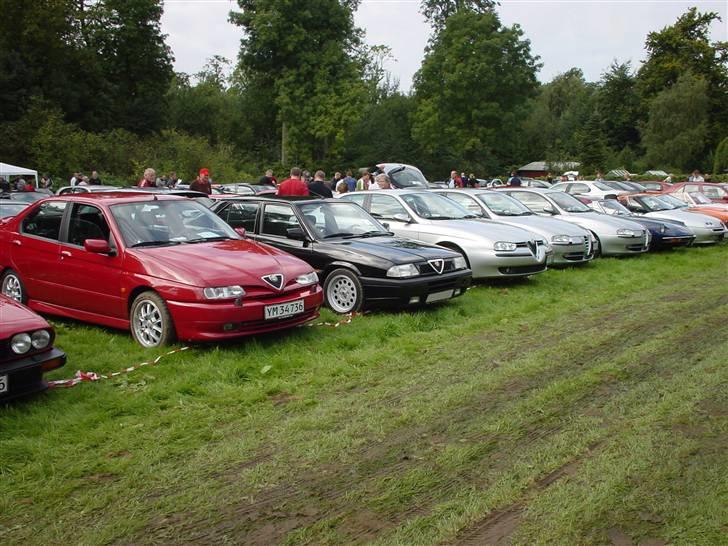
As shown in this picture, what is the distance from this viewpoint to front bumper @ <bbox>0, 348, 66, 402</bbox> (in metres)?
5.12

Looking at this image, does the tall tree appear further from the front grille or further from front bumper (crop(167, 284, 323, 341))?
front bumper (crop(167, 284, 323, 341))

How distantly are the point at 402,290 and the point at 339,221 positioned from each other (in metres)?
1.77

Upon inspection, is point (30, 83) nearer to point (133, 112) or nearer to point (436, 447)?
point (133, 112)

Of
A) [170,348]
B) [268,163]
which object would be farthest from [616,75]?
[170,348]

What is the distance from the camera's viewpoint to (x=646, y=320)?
28.0 ft

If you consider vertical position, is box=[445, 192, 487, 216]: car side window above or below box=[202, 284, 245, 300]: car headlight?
above

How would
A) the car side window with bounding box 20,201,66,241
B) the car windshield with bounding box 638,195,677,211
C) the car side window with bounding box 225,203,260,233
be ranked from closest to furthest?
the car side window with bounding box 20,201,66,241, the car side window with bounding box 225,203,260,233, the car windshield with bounding box 638,195,677,211

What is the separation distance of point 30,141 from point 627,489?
45.2m

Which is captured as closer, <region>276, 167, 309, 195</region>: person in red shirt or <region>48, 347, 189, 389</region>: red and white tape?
<region>48, 347, 189, 389</region>: red and white tape

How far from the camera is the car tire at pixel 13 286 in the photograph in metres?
8.39

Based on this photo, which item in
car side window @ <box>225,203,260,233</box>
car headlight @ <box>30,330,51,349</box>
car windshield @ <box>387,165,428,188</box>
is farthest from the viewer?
car windshield @ <box>387,165,428,188</box>

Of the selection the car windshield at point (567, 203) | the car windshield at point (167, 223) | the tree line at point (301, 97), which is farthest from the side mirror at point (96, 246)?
the tree line at point (301, 97)

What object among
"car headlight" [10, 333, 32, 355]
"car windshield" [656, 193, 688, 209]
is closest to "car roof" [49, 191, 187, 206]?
"car headlight" [10, 333, 32, 355]

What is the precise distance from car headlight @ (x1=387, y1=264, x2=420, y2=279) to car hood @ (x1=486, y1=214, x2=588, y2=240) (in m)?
4.58
